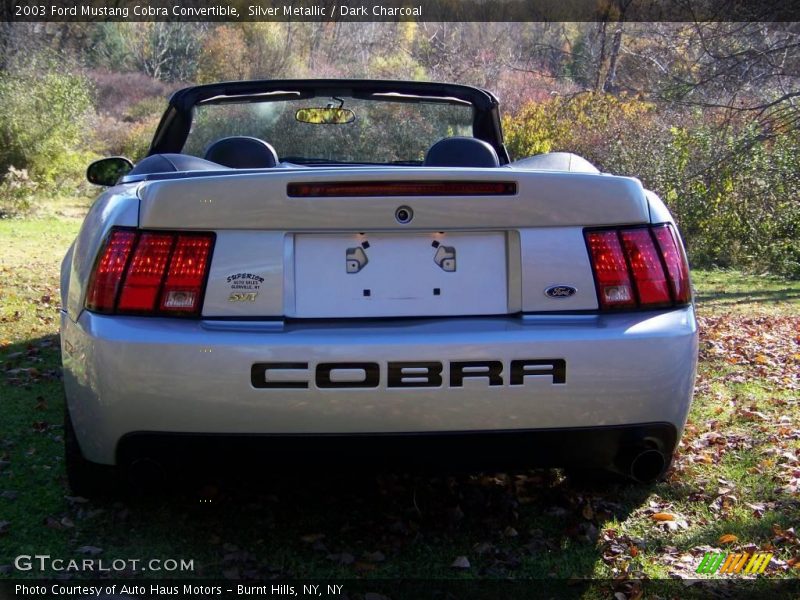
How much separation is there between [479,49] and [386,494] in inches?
1259

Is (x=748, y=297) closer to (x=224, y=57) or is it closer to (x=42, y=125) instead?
(x=42, y=125)

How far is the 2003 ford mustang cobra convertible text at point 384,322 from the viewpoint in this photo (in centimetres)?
278

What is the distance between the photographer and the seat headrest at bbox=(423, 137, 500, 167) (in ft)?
13.7

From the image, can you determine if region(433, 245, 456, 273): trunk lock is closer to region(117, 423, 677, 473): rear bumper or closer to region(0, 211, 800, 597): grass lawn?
region(117, 423, 677, 473): rear bumper

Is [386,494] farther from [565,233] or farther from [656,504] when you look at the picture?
[565,233]

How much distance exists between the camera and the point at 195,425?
2.81 m

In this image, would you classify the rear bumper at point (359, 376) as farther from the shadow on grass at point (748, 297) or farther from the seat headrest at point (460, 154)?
the shadow on grass at point (748, 297)

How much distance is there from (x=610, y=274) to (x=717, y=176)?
32.8 feet

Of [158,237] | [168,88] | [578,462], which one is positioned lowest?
[168,88]

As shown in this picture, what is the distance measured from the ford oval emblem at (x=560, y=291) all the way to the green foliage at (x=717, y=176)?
8471 millimetres

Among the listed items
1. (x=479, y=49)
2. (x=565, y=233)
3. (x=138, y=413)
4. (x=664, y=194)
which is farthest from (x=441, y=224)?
(x=479, y=49)

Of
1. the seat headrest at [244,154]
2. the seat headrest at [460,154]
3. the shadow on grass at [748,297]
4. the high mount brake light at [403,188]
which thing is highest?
the high mount brake light at [403,188]

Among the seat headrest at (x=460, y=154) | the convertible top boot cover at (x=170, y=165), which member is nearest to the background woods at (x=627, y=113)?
the seat headrest at (x=460, y=154)

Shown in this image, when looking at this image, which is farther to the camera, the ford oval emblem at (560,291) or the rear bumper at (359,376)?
the ford oval emblem at (560,291)
